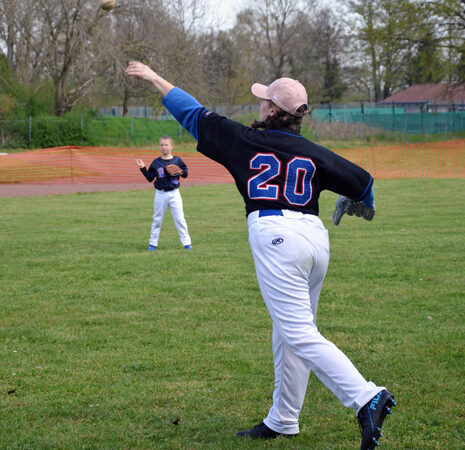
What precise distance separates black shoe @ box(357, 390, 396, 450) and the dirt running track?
19255 mm

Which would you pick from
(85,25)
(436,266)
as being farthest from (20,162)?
(436,266)

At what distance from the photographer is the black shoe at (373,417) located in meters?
3.25

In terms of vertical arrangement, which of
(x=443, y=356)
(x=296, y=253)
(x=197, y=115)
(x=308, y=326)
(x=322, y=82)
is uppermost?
(x=322, y=82)

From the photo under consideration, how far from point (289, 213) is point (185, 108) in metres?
0.89

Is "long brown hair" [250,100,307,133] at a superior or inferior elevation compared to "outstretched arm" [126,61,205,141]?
inferior

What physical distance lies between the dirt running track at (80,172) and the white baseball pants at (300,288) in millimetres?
18794

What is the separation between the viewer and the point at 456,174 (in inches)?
1033

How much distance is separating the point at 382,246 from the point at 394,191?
30.9ft

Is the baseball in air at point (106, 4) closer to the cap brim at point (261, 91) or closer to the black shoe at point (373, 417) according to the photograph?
the cap brim at point (261, 91)

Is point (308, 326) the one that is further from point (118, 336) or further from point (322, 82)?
point (322, 82)

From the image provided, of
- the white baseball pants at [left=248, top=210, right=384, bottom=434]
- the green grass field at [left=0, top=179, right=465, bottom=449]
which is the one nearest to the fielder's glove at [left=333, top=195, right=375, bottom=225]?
the white baseball pants at [left=248, top=210, right=384, bottom=434]

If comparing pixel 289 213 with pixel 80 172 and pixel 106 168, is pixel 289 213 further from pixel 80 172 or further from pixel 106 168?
pixel 106 168

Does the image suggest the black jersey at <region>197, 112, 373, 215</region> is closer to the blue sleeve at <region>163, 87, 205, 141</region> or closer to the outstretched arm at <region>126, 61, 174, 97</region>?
the blue sleeve at <region>163, 87, 205, 141</region>

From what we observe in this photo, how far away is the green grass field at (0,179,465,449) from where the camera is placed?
416cm
